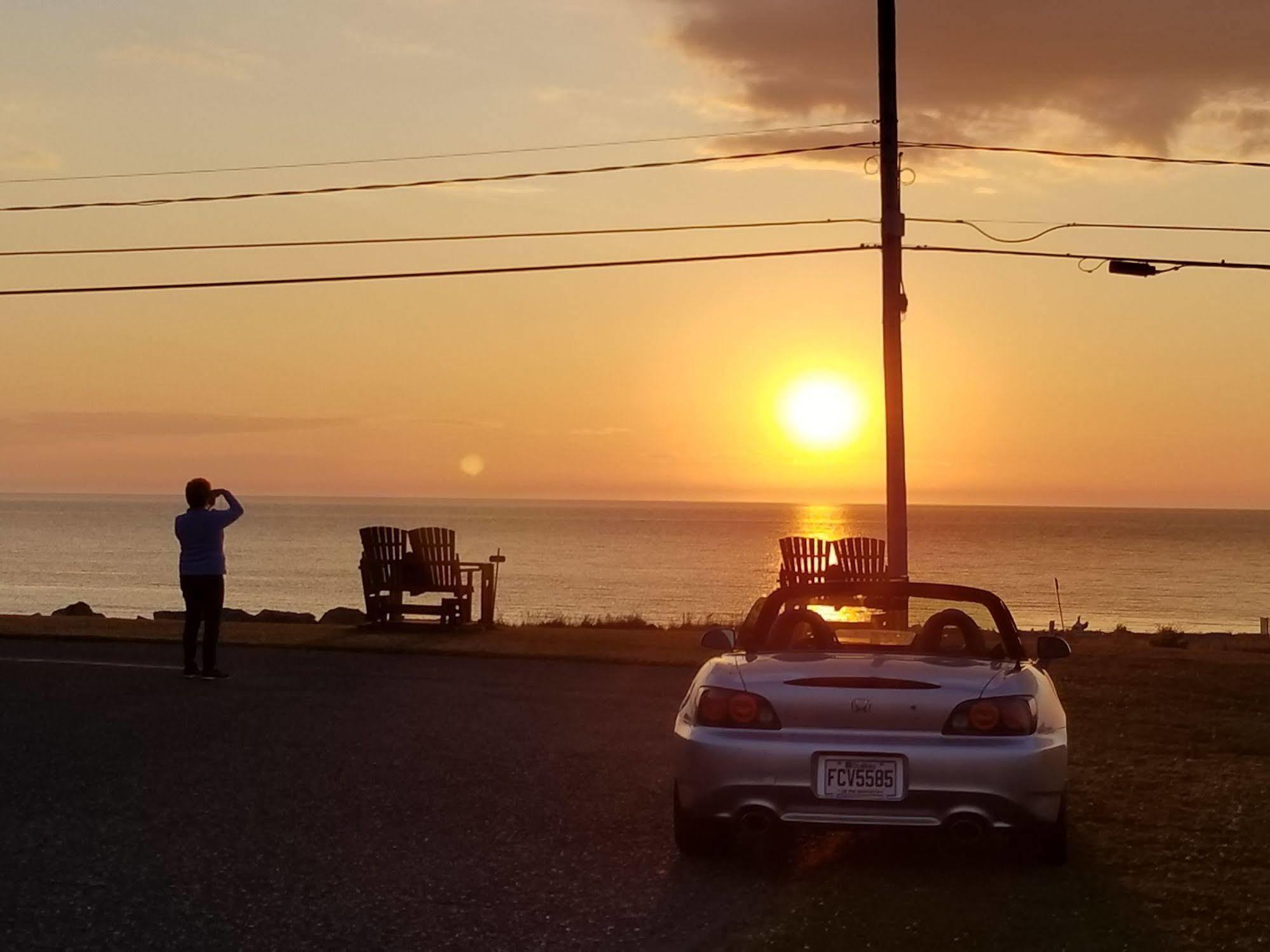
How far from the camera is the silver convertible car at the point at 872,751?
7.99 meters

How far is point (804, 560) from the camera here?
89.0 feet

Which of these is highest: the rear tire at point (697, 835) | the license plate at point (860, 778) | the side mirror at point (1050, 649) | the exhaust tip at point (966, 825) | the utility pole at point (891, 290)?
the utility pole at point (891, 290)

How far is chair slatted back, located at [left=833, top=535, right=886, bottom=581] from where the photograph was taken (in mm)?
26788

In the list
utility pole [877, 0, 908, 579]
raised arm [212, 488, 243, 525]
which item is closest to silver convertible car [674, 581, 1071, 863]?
raised arm [212, 488, 243, 525]

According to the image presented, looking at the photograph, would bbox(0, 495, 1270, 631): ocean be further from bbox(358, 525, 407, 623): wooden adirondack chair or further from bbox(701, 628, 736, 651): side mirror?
bbox(701, 628, 736, 651): side mirror

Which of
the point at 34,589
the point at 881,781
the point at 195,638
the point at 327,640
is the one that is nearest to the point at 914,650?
the point at 881,781

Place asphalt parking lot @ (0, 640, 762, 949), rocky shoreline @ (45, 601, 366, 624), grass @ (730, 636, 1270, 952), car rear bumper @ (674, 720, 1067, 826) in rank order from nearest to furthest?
grass @ (730, 636, 1270, 952)
asphalt parking lot @ (0, 640, 762, 949)
car rear bumper @ (674, 720, 1067, 826)
rocky shoreline @ (45, 601, 366, 624)

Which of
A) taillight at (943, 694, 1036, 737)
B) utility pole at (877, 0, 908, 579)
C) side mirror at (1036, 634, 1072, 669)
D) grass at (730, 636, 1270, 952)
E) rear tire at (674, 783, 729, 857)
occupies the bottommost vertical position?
grass at (730, 636, 1270, 952)

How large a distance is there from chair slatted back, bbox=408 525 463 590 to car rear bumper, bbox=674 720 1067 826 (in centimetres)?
1779

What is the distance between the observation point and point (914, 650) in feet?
29.6

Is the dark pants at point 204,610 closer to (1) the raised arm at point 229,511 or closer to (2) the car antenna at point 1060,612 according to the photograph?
(1) the raised arm at point 229,511

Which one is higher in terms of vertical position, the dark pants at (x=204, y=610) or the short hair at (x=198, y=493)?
the short hair at (x=198, y=493)

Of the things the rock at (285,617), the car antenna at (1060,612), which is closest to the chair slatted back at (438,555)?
the rock at (285,617)

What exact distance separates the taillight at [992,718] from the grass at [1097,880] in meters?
0.75
